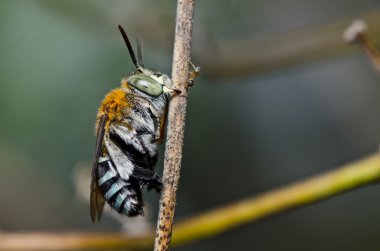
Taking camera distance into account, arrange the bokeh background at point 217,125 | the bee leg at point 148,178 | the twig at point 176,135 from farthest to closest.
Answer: the bokeh background at point 217,125
the bee leg at point 148,178
the twig at point 176,135

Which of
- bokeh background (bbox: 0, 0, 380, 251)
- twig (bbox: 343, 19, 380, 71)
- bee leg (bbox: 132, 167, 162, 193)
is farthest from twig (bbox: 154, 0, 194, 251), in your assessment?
bokeh background (bbox: 0, 0, 380, 251)

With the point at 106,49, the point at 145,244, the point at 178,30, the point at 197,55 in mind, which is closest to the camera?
the point at 178,30

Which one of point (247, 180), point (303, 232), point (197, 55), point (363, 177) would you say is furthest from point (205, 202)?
point (363, 177)

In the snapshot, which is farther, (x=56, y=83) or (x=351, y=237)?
(x=56, y=83)

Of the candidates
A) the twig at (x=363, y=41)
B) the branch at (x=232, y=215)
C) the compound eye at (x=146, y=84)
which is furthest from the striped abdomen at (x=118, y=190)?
the twig at (x=363, y=41)

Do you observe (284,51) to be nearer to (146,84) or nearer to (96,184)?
(146,84)

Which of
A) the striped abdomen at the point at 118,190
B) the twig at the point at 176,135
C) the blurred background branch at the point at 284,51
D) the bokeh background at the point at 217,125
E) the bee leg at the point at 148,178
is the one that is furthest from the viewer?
the bokeh background at the point at 217,125

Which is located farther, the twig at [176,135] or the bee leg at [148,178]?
the bee leg at [148,178]

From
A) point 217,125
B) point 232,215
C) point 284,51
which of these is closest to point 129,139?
point 232,215

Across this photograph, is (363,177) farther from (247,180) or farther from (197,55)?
(247,180)

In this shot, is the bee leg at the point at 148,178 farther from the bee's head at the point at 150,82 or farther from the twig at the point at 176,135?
the twig at the point at 176,135
